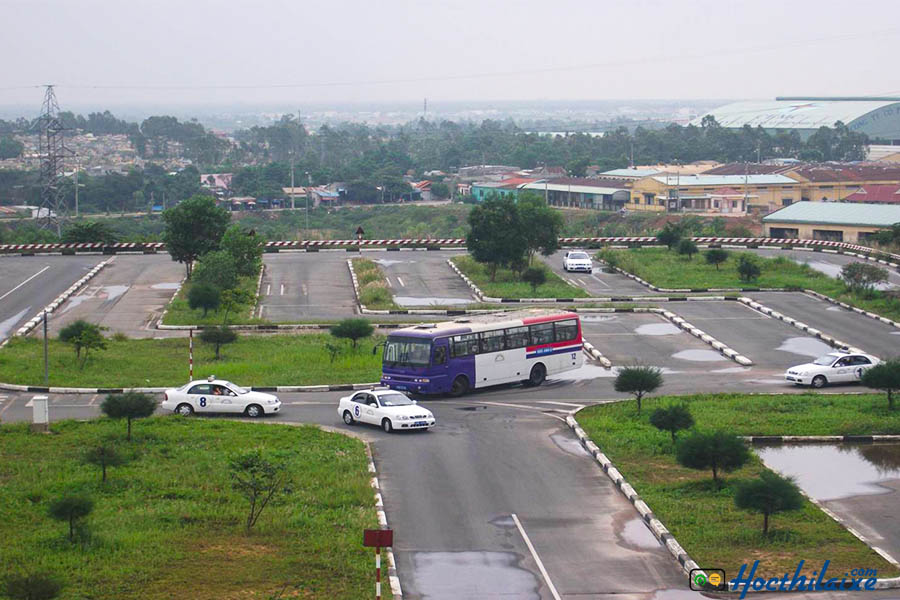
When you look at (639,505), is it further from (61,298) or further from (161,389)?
(61,298)

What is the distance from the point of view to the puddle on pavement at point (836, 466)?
72.9 ft

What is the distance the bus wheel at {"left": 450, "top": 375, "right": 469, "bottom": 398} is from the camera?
31.6 metres

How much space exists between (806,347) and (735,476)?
17465 mm

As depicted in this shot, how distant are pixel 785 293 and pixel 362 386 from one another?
2542 cm

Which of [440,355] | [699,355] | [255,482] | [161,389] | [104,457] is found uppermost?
[440,355]

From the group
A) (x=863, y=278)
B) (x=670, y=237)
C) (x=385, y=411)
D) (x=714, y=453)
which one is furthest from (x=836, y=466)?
(x=670, y=237)

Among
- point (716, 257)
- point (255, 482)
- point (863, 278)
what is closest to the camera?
point (255, 482)

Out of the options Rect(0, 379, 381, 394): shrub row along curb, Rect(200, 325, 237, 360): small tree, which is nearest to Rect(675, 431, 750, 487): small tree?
Rect(0, 379, 381, 394): shrub row along curb

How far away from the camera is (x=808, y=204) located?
87.6m

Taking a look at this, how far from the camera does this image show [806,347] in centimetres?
3862

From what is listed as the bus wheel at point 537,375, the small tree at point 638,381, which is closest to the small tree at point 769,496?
the small tree at point 638,381

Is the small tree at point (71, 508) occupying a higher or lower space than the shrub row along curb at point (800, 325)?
higher

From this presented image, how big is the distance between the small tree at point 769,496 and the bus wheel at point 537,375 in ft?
49.1

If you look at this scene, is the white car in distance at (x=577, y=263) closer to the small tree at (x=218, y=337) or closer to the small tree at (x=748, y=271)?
the small tree at (x=748, y=271)
